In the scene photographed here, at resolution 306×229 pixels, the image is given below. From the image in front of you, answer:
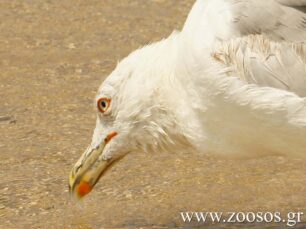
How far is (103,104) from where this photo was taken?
196 inches

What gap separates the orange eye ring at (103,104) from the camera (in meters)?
4.97

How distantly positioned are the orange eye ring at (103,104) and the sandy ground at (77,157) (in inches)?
25.8

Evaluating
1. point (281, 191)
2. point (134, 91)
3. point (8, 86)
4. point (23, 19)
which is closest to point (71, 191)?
point (134, 91)

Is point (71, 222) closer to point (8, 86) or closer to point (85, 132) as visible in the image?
point (85, 132)

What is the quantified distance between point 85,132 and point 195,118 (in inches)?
82.3

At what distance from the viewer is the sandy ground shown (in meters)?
5.40

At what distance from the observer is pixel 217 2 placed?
4.53 m

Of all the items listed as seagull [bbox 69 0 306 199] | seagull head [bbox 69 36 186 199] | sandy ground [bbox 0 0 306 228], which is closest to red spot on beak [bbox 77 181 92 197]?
seagull head [bbox 69 36 186 199]

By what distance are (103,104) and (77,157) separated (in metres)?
1.24

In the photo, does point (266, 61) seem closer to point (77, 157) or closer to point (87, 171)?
point (87, 171)

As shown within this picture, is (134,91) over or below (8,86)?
over

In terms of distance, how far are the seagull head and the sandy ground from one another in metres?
0.35

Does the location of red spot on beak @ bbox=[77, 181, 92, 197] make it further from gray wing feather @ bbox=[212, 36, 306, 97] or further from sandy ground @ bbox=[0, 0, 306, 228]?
gray wing feather @ bbox=[212, 36, 306, 97]

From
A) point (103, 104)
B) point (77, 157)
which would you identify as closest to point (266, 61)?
point (103, 104)
